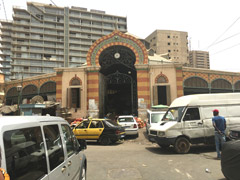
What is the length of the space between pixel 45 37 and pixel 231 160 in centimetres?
7114

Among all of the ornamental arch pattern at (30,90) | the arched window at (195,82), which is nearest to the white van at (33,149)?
the arched window at (195,82)

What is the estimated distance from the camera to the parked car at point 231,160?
406 centimetres

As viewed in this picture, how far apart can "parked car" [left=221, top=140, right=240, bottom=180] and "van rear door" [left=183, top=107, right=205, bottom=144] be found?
3.67 metres

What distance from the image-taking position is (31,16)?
64938mm

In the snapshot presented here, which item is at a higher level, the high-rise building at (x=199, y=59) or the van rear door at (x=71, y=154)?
the high-rise building at (x=199, y=59)

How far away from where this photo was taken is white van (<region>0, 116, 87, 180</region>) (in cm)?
182

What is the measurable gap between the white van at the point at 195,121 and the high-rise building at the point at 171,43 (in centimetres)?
7147

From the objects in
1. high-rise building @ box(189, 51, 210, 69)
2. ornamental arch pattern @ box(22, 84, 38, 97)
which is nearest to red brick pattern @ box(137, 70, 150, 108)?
ornamental arch pattern @ box(22, 84, 38, 97)

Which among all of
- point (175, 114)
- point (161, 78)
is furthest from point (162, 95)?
point (175, 114)

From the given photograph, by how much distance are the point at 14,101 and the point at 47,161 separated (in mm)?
30253

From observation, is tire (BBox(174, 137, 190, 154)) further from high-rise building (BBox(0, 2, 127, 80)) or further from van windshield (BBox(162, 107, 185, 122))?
high-rise building (BBox(0, 2, 127, 80))

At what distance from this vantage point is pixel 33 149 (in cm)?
222

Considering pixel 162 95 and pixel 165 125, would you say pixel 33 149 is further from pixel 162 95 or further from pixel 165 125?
pixel 162 95

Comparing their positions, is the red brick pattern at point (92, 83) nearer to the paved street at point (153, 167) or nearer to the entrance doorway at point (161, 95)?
the entrance doorway at point (161, 95)
